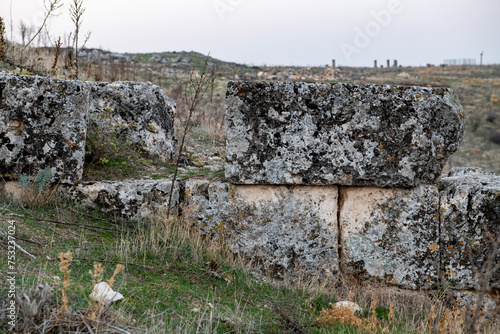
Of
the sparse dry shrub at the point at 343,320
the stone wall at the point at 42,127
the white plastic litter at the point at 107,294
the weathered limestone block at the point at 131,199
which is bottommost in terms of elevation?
the sparse dry shrub at the point at 343,320

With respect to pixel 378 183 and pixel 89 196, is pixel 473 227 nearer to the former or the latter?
pixel 378 183

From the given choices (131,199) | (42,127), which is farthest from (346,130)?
(42,127)

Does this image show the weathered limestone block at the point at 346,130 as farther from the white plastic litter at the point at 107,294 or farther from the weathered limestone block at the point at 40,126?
the white plastic litter at the point at 107,294

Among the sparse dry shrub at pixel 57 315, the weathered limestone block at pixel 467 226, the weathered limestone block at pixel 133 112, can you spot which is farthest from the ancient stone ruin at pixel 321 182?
the sparse dry shrub at pixel 57 315

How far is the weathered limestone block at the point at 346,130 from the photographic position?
3.82 metres

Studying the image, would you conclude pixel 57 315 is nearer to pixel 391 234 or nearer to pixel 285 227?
pixel 285 227

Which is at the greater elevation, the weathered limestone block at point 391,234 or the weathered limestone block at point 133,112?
the weathered limestone block at point 133,112

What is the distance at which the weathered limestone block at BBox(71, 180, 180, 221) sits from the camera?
4168mm

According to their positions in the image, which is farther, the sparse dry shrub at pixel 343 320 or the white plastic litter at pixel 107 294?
the sparse dry shrub at pixel 343 320

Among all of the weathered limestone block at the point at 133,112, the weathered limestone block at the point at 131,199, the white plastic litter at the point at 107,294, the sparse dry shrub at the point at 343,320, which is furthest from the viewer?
Answer: the weathered limestone block at the point at 133,112

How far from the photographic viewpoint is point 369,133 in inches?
151

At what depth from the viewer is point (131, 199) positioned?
164 inches

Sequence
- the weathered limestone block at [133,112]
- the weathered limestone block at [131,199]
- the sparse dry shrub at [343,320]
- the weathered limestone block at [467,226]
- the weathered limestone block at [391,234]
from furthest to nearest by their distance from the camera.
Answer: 1. the weathered limestone block at [133,112]
2. the weathered limestone block at [131,199]
3. the weathered limestone block at [391,234]
4. the weathered limestone block at [467,226]
5. the sparse dry shrub at [343,320]

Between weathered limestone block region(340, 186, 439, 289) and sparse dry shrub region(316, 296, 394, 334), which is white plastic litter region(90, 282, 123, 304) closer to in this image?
sparse dry shrub region(316, 296, 394, 334)
